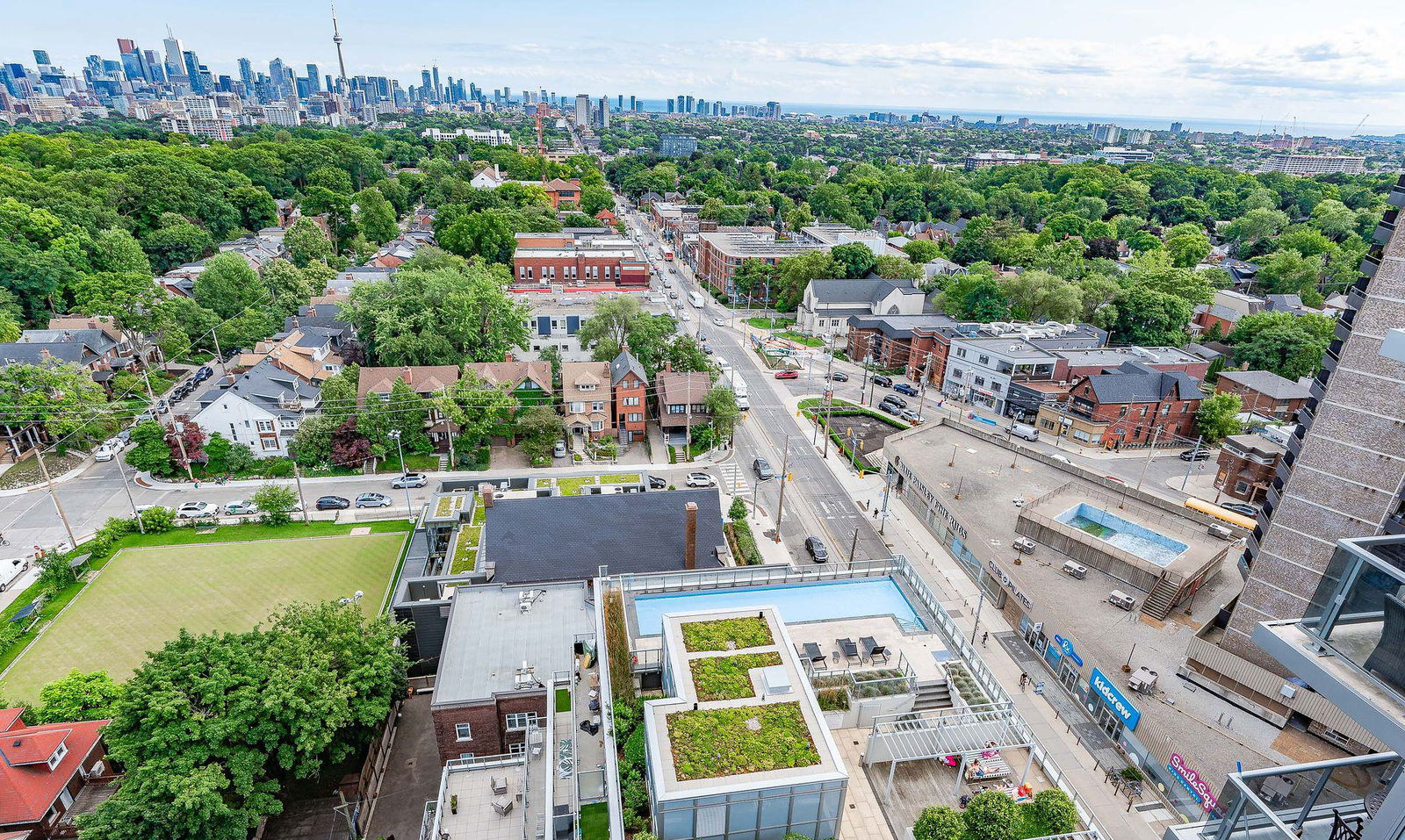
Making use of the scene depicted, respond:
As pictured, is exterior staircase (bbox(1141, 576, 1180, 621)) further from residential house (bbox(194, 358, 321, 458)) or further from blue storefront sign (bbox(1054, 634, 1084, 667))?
residential house (bbox(194, 358, 321, 458))

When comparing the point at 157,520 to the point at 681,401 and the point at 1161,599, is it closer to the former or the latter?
the point at 681,401

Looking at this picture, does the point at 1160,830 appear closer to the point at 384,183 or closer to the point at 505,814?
the point at 505,814

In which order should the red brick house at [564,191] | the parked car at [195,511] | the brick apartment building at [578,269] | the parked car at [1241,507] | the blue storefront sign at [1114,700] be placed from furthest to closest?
the red brick house at [564,191] → the brick apartment building at [578,269] → the parked car at [1241,507] → the parked car at [195,511] → the blue storefront sign at [1114,700]

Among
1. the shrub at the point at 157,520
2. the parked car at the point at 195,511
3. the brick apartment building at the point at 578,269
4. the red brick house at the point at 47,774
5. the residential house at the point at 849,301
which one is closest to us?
the red brick house at the point at 47,774

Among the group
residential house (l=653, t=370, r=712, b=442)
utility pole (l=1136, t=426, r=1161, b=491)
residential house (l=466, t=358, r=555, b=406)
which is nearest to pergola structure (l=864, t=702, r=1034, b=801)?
residential house (l=653, t=370, r=712, b=442)

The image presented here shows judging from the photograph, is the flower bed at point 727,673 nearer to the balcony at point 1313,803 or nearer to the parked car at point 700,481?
the balcony at point 1313,803

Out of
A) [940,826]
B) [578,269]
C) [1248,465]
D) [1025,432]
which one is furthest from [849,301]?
[940,826]

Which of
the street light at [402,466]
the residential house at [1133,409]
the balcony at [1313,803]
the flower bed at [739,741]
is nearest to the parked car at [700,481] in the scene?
the street light at [402,466]
